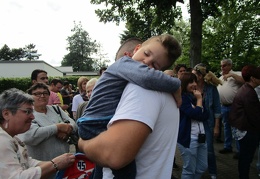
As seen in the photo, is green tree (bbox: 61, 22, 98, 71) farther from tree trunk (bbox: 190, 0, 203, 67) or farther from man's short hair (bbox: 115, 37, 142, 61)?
man's short hair (bbox: 115, 37, 142, 61)

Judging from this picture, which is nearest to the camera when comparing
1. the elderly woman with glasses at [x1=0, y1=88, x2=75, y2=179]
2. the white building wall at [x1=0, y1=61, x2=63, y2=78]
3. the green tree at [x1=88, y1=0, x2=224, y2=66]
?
the elderly woman with glasses at [x1=0, y1=88, x2=75, y2=179]

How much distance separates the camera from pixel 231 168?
18.0 ft

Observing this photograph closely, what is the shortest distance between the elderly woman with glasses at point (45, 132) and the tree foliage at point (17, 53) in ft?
333

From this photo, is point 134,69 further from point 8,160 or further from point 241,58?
point 241,58

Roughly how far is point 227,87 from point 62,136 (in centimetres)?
497

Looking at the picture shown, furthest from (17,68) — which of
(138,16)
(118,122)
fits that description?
(118,122)

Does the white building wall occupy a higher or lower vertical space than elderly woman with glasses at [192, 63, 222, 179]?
lower

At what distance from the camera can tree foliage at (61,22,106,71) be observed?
88.9 metres

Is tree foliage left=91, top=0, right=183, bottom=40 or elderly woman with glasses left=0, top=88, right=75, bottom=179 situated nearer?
elderly woman with glasses left=0, top=88, right=75, bottom=179

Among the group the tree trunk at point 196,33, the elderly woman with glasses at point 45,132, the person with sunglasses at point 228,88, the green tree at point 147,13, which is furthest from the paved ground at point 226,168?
the green tree at point 147,13

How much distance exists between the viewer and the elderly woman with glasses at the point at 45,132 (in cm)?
292

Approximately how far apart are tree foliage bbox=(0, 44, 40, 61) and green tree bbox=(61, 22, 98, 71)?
20335 millimetres

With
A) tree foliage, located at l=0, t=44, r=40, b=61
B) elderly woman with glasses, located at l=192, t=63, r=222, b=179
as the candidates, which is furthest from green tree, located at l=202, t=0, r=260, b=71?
tree foliage, located at l=0, t=44, r=40, b=61

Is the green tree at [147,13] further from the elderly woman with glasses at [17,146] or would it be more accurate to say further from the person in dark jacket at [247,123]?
the elderly woman with glasses at [17,146]
